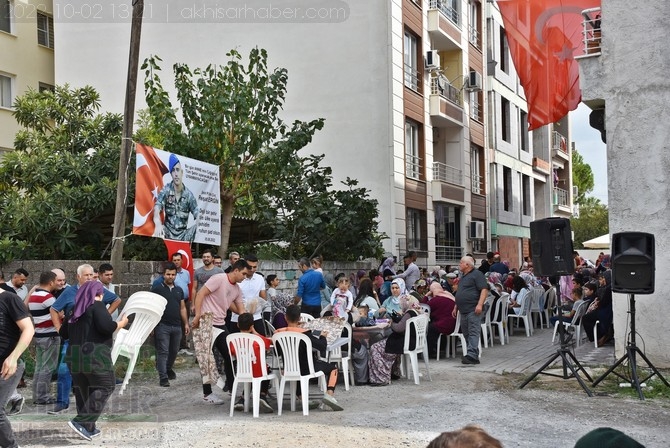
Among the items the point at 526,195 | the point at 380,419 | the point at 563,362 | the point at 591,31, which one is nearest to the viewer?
the point at 380,419

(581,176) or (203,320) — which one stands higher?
(581,176)

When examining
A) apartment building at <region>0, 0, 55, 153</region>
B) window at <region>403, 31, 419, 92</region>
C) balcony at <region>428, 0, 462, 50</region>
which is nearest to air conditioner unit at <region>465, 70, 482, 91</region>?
balcony at <region>428, 0, 462, 50</region>

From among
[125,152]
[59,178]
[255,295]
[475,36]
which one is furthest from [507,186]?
[125,152]

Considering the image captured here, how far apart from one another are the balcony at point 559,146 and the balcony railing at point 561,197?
1804 millimetres

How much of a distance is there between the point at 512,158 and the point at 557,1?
825 inches

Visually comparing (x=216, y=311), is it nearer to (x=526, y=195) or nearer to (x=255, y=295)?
(x=255, y=295)

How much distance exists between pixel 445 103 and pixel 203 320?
18.9 meters

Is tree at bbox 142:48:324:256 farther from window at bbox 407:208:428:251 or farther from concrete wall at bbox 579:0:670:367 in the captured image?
window at bbox 407:208:428:251

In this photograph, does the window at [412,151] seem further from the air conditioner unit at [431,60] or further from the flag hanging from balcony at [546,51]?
the flag hanging from balcony at [546,51]

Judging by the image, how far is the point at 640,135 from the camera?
41.0ft

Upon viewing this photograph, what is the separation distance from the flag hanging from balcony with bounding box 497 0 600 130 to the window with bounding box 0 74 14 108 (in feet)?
55.1

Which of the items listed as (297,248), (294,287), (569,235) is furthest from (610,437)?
(297,248)

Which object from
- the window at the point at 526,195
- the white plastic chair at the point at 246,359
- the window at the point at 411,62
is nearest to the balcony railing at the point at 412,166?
the window at the point at 411,62

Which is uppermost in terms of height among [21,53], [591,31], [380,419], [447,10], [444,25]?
[447,10]
